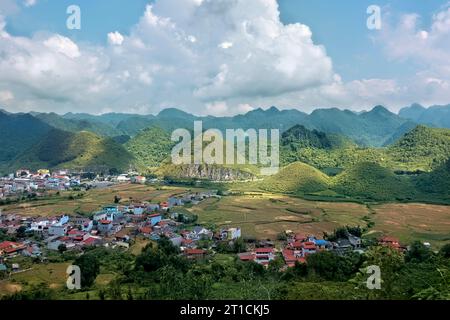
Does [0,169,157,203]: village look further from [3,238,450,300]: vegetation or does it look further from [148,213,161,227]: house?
[3,238,450,300]: vegetation

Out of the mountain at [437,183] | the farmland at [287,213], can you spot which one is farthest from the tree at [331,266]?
the mountain at [437,183]

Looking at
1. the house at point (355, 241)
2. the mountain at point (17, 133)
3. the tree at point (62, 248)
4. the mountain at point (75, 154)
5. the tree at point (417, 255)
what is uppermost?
the mountain at point (17, 133)

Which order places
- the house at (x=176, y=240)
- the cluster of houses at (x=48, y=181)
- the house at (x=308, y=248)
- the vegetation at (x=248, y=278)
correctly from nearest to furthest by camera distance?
the vegetation at (x=248, y=278)
the house at (x=308, y=248)
the house at (x=176, y=240)
the cluster of houses at (x=48, y=181)

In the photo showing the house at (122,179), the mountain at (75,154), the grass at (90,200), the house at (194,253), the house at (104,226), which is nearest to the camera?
the house at (194,253)

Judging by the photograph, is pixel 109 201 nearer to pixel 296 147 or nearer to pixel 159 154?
pixel 296 147

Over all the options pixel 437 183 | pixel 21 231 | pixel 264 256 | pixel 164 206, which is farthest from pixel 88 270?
pixel 437 183

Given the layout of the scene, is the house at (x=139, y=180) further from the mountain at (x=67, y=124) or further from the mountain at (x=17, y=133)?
the mountain at (x=67, y=124)

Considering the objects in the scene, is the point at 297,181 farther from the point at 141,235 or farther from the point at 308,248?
the point at 308,248

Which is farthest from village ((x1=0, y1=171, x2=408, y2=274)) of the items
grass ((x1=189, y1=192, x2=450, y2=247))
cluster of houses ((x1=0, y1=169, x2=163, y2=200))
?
cluster of houses ((x1=0, y1=169, x2=163, y2=200))
